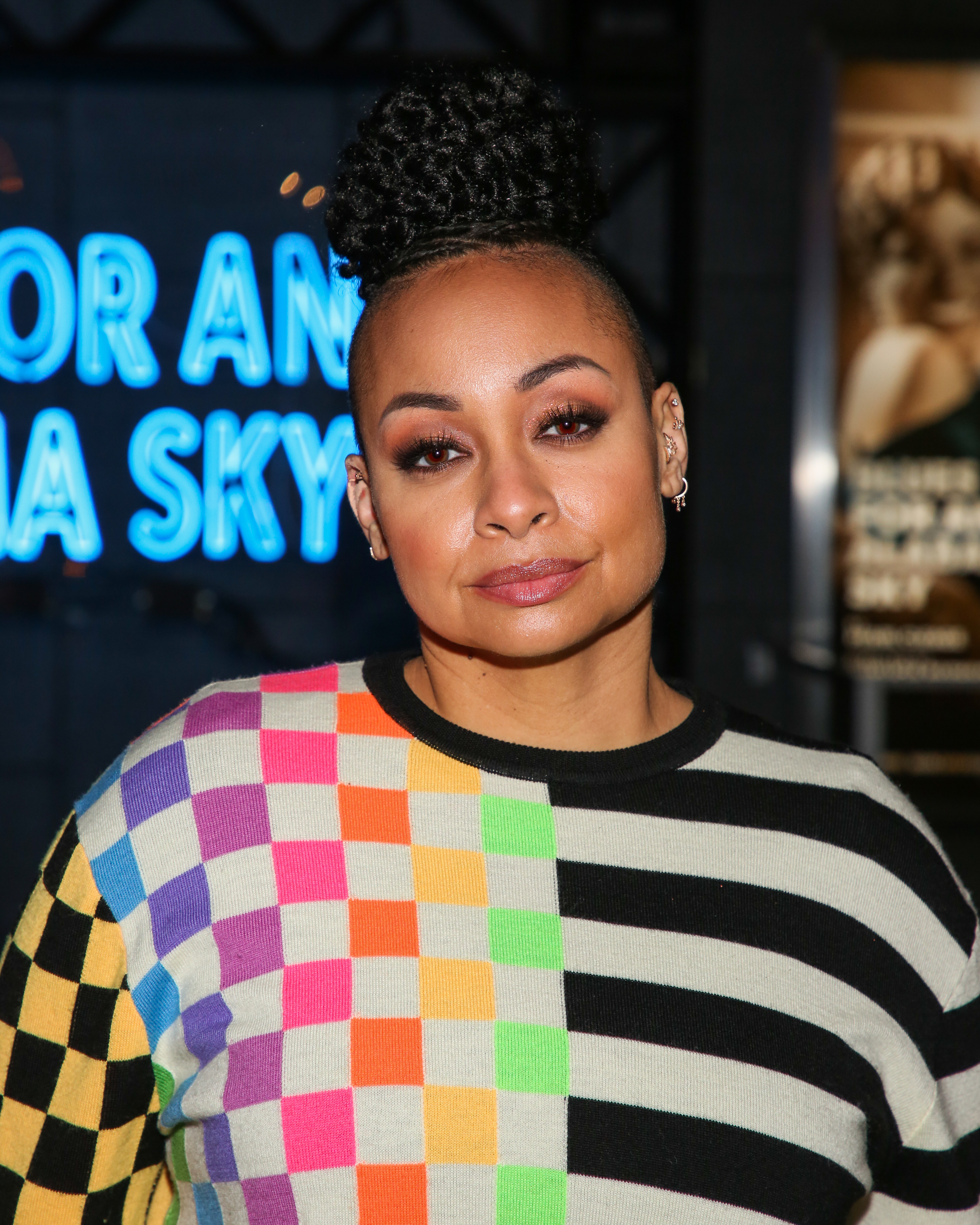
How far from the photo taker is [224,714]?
3.05 feet

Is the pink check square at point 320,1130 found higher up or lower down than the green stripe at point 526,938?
lower down

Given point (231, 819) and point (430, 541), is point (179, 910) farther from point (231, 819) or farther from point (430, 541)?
point (430, 541)

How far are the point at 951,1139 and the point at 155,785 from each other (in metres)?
0.69

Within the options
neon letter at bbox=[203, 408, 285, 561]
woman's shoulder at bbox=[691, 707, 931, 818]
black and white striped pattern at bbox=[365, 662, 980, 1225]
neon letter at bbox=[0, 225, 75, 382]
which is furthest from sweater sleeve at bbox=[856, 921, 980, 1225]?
neon letter at bbox=[0, 225, 75, 382]

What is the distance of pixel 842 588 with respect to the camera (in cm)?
404

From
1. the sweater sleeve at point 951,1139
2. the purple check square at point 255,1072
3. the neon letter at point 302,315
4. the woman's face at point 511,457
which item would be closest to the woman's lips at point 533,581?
the woman's face at point 511,457

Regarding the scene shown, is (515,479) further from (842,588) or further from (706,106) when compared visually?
(706,106)

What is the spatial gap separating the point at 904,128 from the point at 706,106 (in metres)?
0.69

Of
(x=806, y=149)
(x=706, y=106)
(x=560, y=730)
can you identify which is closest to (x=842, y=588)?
(x=806, y=149)

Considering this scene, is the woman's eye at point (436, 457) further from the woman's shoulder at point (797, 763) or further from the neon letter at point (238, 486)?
the neon letter at point (238, 486)

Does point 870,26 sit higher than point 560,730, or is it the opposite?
point 870,26

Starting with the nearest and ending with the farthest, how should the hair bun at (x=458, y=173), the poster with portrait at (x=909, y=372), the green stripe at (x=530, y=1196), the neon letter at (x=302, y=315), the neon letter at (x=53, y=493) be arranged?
1. the green stripe at (x=530, y=1196)
2. the hair bun at (x=458, y=173)
3. the neon letter at (x=302, y=315)
4. the neon letter at (x=53, y=493)
5. the poster with portrait at (x=909, y=372)

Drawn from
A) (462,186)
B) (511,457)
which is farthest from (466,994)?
(462,186)

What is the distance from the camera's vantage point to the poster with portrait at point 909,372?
13.0 ft
